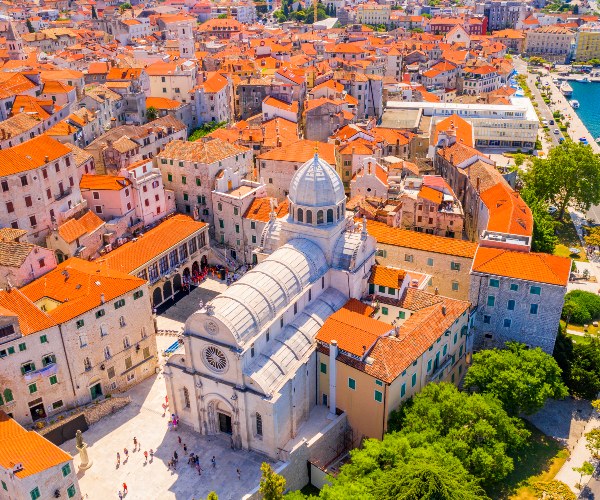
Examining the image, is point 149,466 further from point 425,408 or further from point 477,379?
point 477,379

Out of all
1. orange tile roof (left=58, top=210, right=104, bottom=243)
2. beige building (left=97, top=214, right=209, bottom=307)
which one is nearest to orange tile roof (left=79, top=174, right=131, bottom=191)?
orange tile roof (left=58, top=210, right=104, bottom=243)

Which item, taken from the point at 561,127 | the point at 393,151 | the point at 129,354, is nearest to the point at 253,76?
the point at 393,151

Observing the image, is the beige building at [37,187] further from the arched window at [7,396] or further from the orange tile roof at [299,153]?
the orange tile roof at [299,153]

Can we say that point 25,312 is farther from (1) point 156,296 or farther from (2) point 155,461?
(1) point 156,296

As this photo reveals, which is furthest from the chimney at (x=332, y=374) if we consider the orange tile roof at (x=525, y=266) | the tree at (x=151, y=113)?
the tree at (x=151, y=113)

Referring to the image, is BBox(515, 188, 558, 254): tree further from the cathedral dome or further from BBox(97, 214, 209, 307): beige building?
BBox(97, 214, 209, 307): beige building

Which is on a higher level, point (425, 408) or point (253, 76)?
point (253, 76)
